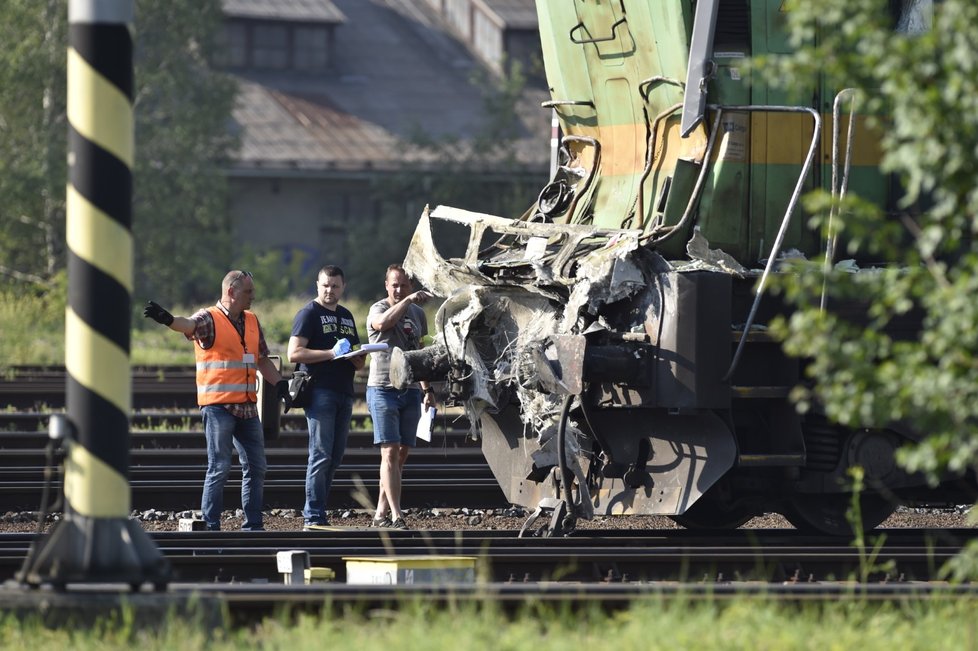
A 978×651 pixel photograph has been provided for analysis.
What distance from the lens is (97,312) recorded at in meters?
5.64

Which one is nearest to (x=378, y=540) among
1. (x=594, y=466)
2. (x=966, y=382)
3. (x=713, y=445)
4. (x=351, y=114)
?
(x=594, y=466)

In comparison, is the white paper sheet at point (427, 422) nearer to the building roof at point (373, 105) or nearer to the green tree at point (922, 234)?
the green tree at point (922, 234)

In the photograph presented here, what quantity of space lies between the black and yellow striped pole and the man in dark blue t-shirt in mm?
4677

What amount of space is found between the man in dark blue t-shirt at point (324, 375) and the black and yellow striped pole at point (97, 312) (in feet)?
15.3

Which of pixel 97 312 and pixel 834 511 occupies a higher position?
pixel 97 312

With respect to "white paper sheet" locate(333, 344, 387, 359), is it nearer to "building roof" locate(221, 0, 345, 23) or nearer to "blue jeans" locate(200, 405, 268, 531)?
"blue jeans" locate(200, 405, 268, 531)

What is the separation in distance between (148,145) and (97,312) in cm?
2935

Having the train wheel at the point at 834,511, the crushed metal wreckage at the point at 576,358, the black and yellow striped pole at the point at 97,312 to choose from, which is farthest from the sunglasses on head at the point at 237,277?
the black and yellow striped pole at the point at 97,312

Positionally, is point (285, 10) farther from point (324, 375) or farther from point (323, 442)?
point (323, 442)

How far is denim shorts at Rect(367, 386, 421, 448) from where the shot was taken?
10594mm

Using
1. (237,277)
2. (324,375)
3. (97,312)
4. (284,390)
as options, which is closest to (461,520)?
(324,375)

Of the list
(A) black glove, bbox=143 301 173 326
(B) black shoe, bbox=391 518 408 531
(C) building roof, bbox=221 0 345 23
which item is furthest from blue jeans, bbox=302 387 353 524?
(C) building roof, bbox=221 0 345 23

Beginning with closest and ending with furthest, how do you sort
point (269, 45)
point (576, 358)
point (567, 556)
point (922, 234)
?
1. point (922, 234)
2. point (567, 556)
3. point (576, 358)
4. point (269, 45)

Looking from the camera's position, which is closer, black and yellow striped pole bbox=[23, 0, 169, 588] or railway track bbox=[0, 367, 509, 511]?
black and yellow striped pole bbox=[23, 0, 169, 588]
